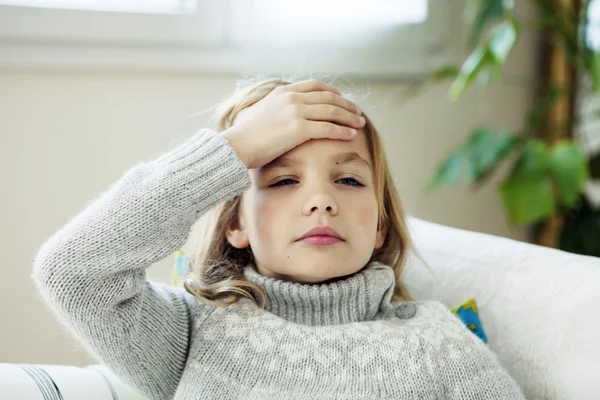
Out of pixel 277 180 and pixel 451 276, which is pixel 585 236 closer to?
pixel 451 276

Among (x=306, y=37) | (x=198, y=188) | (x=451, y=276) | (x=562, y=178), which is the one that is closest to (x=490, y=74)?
(x=562, y=178)

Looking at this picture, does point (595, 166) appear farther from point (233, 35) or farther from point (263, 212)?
point (263, 212)

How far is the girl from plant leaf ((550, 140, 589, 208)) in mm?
970

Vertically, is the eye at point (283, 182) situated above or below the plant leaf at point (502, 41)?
below

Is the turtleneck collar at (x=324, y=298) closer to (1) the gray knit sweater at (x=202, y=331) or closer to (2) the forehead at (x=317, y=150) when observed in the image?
(1) the gray knit sweater at (x=202, y=331)

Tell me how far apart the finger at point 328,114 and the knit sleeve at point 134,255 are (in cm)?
13

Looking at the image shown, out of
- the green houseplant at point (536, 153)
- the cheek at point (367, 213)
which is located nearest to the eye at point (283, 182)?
the cheek at point (367, 213)

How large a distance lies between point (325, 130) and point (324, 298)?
0.77 feet

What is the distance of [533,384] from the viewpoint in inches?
38.0

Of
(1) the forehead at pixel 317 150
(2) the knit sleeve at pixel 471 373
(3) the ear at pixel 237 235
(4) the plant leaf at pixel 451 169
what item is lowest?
(4) the plant leaf at pixel 451 169

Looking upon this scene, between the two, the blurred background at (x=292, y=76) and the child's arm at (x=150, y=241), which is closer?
the child's arm at (x=150, y=241)

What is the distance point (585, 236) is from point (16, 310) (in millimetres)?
1586

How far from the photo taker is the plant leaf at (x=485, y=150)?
78.4 inches

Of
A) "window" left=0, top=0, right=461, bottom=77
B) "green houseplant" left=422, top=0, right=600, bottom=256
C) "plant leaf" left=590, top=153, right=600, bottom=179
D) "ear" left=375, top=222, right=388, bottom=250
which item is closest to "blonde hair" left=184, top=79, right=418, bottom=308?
"ear" left=375, top=222, right=388, bottom=250
